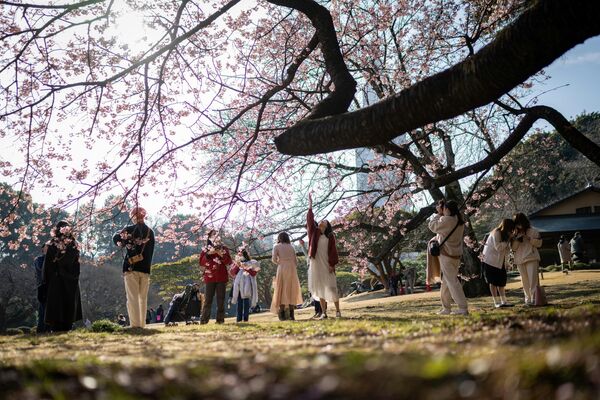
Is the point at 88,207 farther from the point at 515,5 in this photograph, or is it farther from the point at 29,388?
the point at 515,5

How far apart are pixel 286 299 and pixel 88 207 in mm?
4734

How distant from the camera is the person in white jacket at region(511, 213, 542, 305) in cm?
965

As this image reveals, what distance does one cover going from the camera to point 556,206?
34.3 m

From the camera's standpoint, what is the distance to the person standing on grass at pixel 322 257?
385 inches

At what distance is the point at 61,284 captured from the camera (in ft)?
30.2

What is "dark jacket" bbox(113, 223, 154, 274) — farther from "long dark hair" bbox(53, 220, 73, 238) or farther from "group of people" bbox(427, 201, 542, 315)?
"group of people" bbox(427, 201, 542, 315)

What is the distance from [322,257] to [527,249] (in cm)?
406

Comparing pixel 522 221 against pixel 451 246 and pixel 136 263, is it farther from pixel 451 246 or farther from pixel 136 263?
pixel 136 263

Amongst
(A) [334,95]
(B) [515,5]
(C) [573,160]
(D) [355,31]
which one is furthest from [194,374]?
(C) [573,160]

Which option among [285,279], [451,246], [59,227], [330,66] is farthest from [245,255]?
[330,66]

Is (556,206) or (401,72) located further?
(556,206)

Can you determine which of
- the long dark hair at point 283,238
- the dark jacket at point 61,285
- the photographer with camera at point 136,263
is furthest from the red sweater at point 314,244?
the dark jacket at point 61,285

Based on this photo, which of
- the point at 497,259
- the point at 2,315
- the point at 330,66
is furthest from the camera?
the point at 2,315

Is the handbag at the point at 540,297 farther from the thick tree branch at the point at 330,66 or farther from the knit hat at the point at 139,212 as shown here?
the knit hat at the point at 139,212
